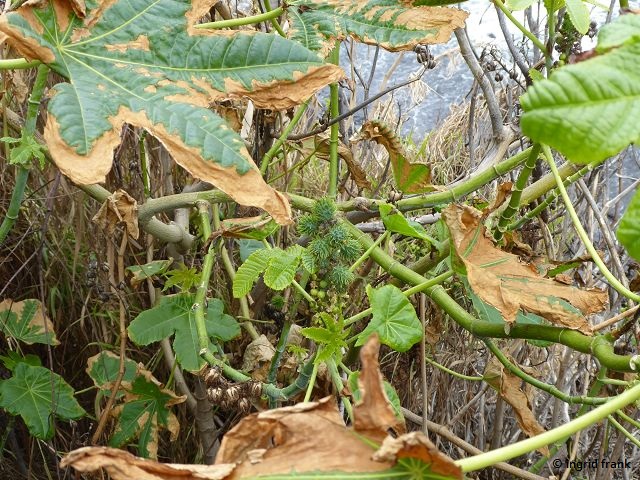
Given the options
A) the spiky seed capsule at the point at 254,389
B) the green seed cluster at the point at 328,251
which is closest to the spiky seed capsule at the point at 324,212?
the green seed cluster at the point at 328,251

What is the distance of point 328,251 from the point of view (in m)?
0.80

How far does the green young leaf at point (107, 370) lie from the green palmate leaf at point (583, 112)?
97cm

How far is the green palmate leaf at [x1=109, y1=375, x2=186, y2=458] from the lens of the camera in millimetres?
1227

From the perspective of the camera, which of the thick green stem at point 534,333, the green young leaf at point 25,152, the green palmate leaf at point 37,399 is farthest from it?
the green palmate leaf at point 37,399

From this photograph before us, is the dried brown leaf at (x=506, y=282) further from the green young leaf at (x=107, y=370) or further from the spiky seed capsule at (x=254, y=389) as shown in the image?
the green young leaf at (x=107, y=370)

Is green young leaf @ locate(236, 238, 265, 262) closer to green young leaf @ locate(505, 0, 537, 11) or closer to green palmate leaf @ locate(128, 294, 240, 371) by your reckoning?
green palmate leaf @ locate(128, 294, 240, 371)

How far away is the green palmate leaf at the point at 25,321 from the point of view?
Result: 126 centimetres

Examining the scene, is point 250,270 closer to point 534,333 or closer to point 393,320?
point 393,320

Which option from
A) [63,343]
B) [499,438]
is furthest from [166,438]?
[499,438]

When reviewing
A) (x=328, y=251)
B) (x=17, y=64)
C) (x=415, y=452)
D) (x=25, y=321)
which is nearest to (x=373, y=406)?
(x=415, y=452)

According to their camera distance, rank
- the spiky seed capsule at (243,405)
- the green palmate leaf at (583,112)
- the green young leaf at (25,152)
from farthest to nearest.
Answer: the green young leaf at (25,152) → the spiky seed capsule at (243,405) → the green palmate leaf at (583,112)

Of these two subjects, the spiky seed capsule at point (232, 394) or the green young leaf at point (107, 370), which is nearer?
the spiky seed capsule at point (232, 394)

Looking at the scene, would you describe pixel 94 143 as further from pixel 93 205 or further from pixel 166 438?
pixel 166 438

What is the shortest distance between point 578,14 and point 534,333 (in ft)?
1.19
